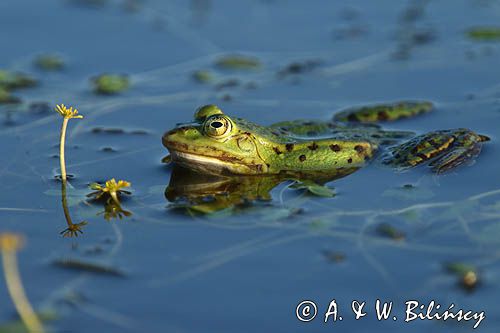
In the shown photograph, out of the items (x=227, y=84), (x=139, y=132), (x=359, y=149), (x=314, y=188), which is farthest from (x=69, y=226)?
(x=227, y=84)

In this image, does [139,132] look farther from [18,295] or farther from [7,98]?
[18,295]

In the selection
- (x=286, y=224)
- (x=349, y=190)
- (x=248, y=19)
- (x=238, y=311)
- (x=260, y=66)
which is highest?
(x=248, y=19)

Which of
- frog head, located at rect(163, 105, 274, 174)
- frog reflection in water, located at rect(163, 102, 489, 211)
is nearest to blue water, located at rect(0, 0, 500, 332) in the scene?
frog reflection in water, located at rect(163, 102, 489, 211)

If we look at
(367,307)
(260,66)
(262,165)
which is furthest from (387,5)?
(367,307)

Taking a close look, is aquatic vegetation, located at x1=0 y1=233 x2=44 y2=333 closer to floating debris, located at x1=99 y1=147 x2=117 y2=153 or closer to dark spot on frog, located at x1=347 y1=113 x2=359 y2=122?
floating debris, located at x1=99 y1=147 x2=117 y2=153

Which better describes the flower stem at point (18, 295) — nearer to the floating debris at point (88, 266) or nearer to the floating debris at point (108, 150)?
the floating debris at point (88, 266)

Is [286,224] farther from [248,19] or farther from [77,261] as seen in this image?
[248,19]

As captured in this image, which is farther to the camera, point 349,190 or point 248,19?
point 248,19

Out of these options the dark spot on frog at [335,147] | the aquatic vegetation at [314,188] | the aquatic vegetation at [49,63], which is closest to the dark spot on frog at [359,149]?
the dark spot on frog at [335,147]
